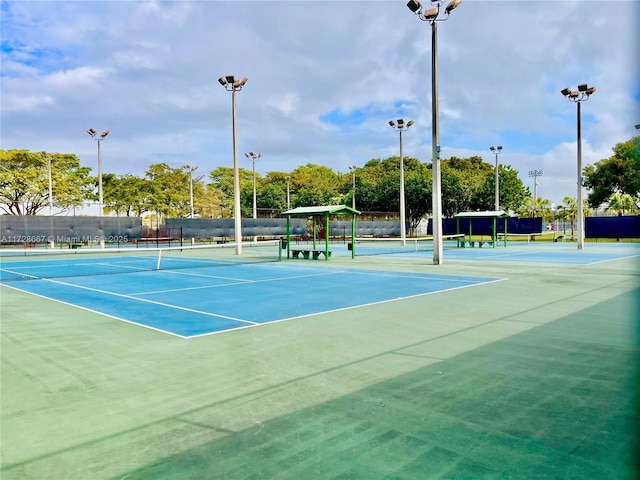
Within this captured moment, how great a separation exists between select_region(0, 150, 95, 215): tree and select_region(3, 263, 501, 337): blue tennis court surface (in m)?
34.2

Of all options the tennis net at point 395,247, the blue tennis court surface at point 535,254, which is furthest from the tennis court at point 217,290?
the tennis net at point 395,247

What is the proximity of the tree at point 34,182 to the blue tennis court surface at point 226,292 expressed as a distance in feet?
112

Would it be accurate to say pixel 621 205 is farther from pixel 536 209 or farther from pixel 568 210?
pixel 536 209

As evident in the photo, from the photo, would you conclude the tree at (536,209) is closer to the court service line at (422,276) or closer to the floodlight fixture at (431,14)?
the floodlight fixture at (431,14)

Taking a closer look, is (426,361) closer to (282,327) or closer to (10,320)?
(282,327)

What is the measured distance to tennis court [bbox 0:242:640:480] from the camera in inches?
130

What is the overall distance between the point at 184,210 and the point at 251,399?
5737cm

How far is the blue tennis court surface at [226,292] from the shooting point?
8484 millimetres

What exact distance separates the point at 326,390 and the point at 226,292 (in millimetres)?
7335

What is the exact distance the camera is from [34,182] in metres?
45.6

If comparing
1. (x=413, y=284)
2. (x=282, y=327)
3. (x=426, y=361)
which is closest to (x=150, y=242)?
(x=413, y=284)

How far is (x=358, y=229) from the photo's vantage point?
48.5 metres

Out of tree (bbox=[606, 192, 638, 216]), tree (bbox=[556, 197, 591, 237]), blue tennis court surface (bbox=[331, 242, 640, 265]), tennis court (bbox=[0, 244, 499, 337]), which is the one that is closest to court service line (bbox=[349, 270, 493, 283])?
tennis court (bbox=[0, 244, 499, 337])

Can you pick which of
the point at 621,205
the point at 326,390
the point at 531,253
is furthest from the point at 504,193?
the point at 326,390
